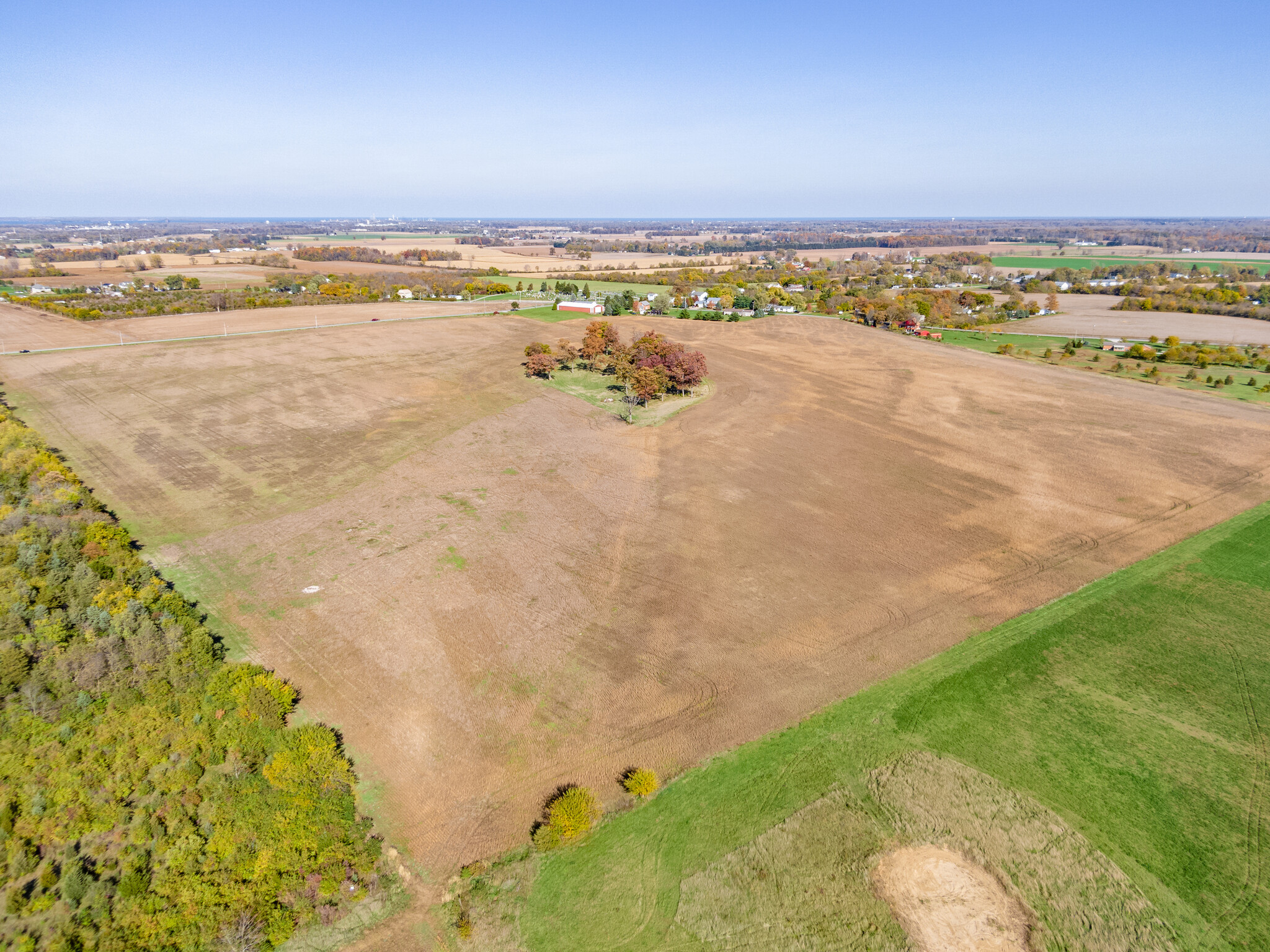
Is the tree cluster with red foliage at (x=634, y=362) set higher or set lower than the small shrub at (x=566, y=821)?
higher

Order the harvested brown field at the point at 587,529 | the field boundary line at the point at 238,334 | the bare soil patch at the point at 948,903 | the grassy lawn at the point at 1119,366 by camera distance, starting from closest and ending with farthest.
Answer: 1. the bare soil patch at the point at 948,903
2. the harvested brown field at the point at 587,529
3. the grassy lawn at the point at 1119,366
4. the field boundary line at the point at 238,334

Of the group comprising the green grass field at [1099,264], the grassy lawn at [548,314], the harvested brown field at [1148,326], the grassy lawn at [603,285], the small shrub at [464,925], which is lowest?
the small shrub at [464,925]

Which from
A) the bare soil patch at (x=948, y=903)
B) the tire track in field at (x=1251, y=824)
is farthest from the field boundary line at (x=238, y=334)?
the tire track in field at (x=1251, y=824)

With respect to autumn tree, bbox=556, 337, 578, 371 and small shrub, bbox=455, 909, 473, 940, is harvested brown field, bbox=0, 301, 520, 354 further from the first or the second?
small shrub, bbox=455, 909, 473, 940

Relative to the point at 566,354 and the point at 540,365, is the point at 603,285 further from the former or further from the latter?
the point at 540,365

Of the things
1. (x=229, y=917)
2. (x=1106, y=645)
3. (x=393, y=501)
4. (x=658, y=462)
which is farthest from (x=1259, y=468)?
(x=229, y=917)

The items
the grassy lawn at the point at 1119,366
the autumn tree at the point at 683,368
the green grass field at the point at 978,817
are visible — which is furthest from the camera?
the grassy lawn at the point at 1119,366

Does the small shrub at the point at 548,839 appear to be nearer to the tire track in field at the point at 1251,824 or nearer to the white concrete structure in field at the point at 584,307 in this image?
the tire track in field at the point at 1251,824
